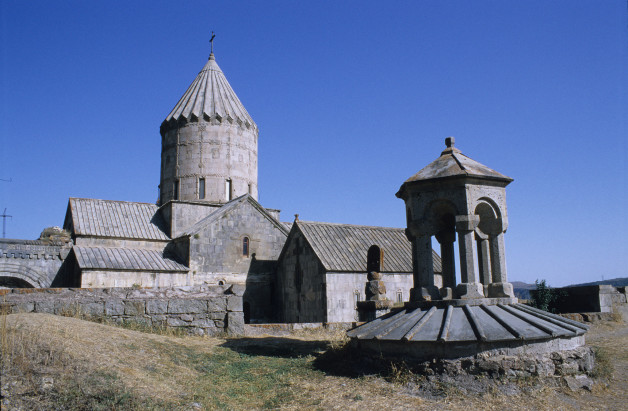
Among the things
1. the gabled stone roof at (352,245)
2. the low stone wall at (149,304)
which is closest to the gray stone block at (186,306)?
the low stone wall at (149,304)

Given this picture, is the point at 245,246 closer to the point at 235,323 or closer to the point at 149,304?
the point at 235,323

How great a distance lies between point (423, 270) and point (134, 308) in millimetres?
5055

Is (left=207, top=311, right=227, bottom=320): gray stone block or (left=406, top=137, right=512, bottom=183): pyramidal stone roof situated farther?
(left=207, top=311, right=227, bottom=320): gray stone block

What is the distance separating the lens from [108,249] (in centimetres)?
1703

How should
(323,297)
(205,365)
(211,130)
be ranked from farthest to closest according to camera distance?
(211,130) < (323,297) < (205,365)

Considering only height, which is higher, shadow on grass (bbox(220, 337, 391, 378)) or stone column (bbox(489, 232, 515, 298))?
stone column (bbox(489, 232, 515, 298))

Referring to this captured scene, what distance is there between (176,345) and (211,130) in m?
14.2

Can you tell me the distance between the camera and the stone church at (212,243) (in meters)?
16.0

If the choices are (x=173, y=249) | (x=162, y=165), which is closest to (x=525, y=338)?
(x=173, y=249)

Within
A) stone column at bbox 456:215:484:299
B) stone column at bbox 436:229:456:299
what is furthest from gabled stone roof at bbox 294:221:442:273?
stone column at bbox 456:215:484:299

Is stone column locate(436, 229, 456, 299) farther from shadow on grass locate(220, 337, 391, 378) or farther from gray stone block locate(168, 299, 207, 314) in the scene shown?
gray stone block locate(168, 299, 207, 314)

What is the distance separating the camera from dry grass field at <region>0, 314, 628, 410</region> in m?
4.42

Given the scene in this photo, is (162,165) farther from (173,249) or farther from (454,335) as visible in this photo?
(454,335)

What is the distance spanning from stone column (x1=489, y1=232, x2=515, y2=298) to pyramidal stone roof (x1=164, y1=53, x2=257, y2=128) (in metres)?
15.3
